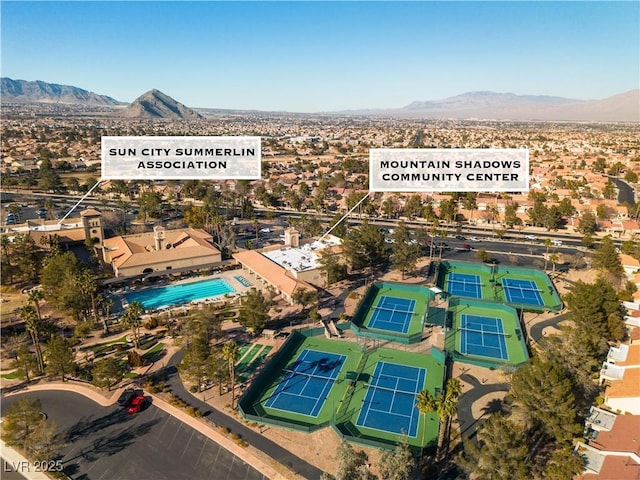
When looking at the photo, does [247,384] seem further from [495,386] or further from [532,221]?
[532,221]

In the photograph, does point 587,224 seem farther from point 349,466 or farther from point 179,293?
point 349,466

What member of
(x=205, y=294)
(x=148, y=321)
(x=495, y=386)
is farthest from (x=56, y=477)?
(x=495, y=386)

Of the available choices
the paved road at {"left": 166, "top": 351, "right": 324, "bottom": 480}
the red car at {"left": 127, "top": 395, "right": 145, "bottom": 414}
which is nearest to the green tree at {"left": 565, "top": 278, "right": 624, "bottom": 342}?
the paved road at {"left": 166, "top": 351, "right": 324, "bottom": 480}

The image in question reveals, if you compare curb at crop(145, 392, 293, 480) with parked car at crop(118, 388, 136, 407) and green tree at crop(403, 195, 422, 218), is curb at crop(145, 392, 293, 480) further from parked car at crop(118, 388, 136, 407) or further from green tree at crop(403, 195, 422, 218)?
green tree at crop(403, 195, 422, 218)

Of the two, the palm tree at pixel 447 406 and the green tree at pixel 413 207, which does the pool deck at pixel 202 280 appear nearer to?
the palm tree at pixel 447 406

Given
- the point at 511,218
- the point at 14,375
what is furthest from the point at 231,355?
the point at 511,218
